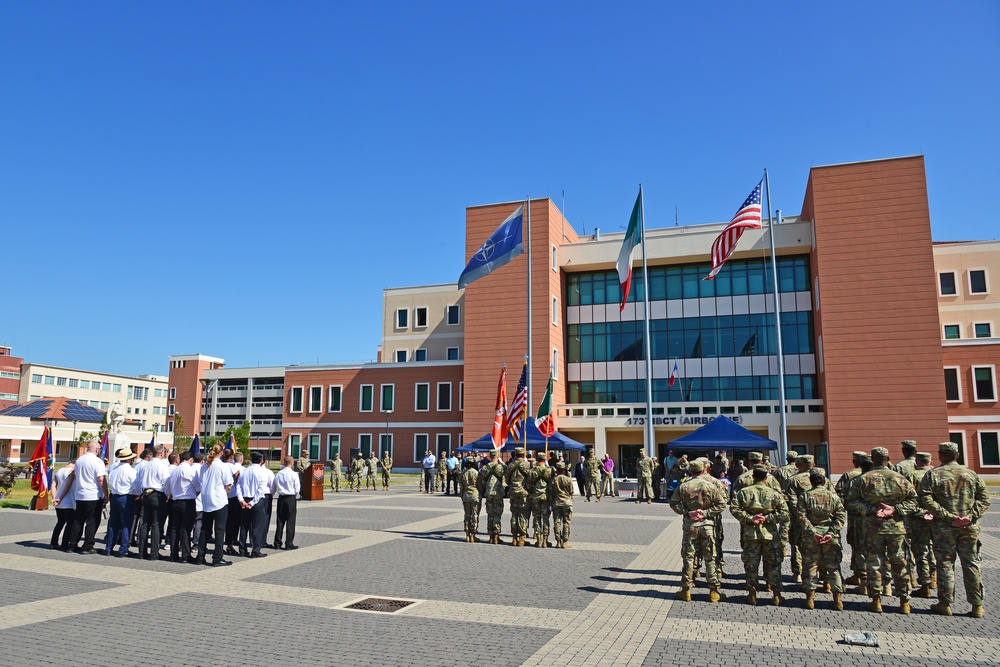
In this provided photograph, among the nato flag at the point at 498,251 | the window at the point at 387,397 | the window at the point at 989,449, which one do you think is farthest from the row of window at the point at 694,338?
the nato flag at the point at 498,251

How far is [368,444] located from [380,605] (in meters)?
47.6

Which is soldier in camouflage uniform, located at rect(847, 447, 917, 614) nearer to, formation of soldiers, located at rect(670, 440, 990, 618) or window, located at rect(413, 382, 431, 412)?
formation of soldiers, located at rect(670, 440, 990, 618)

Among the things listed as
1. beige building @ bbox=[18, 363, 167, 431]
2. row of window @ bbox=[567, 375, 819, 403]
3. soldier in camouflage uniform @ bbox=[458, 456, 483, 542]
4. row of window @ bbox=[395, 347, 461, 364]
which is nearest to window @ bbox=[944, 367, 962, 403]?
row of window @ bbox=[567, 375, 819, 403]

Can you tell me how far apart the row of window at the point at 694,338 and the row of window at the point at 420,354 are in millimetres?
12132

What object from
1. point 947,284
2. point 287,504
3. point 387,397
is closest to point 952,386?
point 947,284

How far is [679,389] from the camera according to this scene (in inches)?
1891

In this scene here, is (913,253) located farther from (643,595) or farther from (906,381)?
(643,595)

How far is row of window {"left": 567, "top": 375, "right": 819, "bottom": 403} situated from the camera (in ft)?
149

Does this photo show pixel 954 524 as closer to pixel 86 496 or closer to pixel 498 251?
pixel 86 496

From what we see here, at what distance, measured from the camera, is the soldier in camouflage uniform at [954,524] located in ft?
28.0

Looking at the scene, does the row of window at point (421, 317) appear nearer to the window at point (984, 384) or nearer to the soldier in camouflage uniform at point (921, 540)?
the window at point (984, 384)

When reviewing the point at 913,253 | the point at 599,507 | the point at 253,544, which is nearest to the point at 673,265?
the point at 913,253

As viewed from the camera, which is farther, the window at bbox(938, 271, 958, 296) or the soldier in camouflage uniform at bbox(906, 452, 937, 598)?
the window at bbox(938, 271, 958, 296)

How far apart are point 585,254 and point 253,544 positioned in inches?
1536
